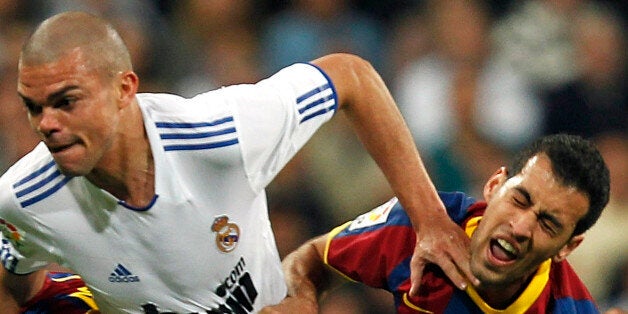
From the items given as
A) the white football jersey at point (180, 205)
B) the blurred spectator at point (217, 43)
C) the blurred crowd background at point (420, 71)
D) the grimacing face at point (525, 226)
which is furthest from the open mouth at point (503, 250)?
the blurred spectator at point (217, 43)

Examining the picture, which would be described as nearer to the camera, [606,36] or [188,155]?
[188,155]

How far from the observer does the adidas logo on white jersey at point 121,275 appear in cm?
274


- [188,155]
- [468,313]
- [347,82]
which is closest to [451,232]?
[468,313]

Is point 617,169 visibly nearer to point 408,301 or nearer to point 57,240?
point 408,301

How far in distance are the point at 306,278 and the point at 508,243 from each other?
0.63 m

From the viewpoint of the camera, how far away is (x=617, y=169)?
5.21 m

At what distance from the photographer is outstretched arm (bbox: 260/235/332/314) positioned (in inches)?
120

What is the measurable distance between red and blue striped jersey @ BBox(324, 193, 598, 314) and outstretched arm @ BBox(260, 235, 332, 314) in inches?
1.8

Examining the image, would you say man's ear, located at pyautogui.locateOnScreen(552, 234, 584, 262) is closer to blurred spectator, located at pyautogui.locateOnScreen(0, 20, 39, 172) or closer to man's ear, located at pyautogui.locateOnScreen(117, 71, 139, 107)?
man's ear, located at pyautogui.locateOnScreen(117, 71, 139, 107)

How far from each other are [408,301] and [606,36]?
3.13m

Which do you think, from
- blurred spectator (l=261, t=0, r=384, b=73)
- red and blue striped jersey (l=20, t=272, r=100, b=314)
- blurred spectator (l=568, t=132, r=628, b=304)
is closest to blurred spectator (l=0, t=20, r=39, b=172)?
blurred spectator (l=261, t=0, r=384, b=73)

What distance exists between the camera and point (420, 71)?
563 centimetres

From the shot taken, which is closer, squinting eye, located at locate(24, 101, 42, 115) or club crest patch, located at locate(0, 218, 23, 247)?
squinting eye, located at locate(24, 101, 42, 115)

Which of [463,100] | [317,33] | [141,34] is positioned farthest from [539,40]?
[141,34]
